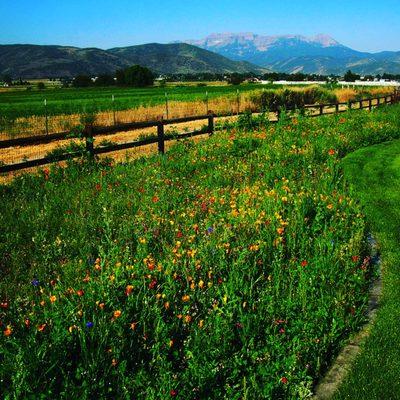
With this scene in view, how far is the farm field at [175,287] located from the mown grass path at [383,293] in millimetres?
271

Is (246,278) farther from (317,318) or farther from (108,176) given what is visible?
(108,176)

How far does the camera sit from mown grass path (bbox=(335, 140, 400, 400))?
12.9ft

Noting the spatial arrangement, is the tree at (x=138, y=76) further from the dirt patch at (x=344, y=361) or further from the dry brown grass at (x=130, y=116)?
the dirt patch at (x=344, y=361)

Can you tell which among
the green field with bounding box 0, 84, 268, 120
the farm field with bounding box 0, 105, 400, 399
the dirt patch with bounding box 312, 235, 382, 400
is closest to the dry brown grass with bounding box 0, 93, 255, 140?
the green field with bounding box 0, 84, 268, 120

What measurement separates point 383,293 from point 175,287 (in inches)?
97.4

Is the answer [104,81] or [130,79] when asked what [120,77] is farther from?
[104,81]

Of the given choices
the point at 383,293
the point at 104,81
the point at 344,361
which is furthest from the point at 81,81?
the point at 344,361

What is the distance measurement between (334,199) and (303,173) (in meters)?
2.22

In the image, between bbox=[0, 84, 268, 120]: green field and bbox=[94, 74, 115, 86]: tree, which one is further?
bbox=[94, 74, 115, 86]: tree

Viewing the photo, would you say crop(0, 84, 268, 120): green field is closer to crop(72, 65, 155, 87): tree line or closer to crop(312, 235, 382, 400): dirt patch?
crop(312, 235, 382, 400): dirt patch

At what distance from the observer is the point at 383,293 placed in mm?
5434

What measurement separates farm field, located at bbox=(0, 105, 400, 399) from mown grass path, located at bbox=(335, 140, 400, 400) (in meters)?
0.27

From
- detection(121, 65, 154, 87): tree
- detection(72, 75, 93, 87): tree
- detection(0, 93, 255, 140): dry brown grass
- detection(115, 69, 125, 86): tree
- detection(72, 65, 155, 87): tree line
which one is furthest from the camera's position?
detection(72, 75, 93, 87): tree

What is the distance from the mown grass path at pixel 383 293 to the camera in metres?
3.93
